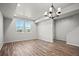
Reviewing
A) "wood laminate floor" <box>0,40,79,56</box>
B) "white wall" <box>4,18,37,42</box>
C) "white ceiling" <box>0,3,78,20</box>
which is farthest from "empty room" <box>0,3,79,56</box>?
"wood laminate floor" <box>0,40,79,56</box>

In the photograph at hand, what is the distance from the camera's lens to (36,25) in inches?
328

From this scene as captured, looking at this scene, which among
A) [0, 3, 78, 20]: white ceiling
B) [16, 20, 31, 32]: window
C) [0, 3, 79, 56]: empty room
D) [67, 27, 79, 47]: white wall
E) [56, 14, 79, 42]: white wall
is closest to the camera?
[0, 3, 78, 20]: white ceiling

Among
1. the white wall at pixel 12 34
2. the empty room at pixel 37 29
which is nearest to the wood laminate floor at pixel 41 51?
the empty room at pixel 37 29

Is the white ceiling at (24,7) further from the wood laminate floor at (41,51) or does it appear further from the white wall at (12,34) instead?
the wood laminate floor at (41,51)

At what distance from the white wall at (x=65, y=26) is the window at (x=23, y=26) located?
3179 millimetres

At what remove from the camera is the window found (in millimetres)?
6957

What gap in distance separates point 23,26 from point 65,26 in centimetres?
422

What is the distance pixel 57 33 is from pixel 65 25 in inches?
54.8

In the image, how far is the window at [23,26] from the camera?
696cm

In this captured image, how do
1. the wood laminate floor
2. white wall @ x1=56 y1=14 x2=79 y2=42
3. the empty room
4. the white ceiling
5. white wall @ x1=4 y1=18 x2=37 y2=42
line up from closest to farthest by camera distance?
the white ceiling
the wood laminate floor
the empty room
white wall @ x1=56 y1=14 x2=79 y2=42
white wall @ x1=4 y1=18 x2=37 y2=42

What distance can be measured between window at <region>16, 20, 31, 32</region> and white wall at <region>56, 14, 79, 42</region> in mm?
3179

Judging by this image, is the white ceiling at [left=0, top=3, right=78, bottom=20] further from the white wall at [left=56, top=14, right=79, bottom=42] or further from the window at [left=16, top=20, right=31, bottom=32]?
the window at [left=16, top=20, right=31, bottom=32]

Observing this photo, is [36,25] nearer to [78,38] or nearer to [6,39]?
[6,39]

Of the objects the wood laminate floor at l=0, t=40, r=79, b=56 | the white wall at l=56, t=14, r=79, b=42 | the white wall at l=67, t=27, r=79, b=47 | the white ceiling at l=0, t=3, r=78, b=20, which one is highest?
the white ceiling at l=0, t=3, r=78, b=20
